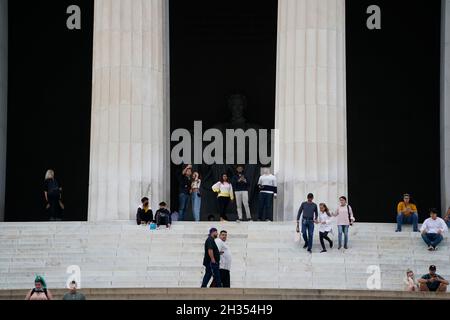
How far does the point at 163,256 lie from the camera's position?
45125 mm

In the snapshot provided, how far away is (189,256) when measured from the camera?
148ft

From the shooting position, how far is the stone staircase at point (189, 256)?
4353cm

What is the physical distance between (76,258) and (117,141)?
7.31 metres

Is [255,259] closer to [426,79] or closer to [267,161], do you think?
[267,161]

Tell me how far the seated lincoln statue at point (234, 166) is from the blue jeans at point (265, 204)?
32.4 feet

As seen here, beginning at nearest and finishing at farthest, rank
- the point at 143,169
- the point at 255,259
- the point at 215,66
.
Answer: the point at 255,259 → the point at 143,169 → the point at 215,66

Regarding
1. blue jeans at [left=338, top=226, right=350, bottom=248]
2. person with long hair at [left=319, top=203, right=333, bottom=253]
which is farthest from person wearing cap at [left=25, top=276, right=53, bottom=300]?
blue jeans at [left=338, top=226, right=350, bottom=248]

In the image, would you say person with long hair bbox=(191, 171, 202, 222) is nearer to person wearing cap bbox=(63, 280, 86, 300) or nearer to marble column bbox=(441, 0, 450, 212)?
marble column bbox=(441, 0, 450, 212)

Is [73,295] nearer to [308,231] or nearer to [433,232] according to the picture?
[308,231]

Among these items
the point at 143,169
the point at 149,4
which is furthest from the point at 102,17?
the point at 143,169

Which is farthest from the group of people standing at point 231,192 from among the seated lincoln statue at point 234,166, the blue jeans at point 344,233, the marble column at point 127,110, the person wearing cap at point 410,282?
the person wearing cap at point 410,282

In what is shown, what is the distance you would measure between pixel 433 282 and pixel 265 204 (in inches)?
448

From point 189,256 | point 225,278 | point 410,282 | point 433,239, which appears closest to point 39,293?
point 225,278

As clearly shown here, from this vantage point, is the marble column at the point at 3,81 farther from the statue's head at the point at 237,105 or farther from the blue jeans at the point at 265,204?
the blue jeans at the point at 265,204
